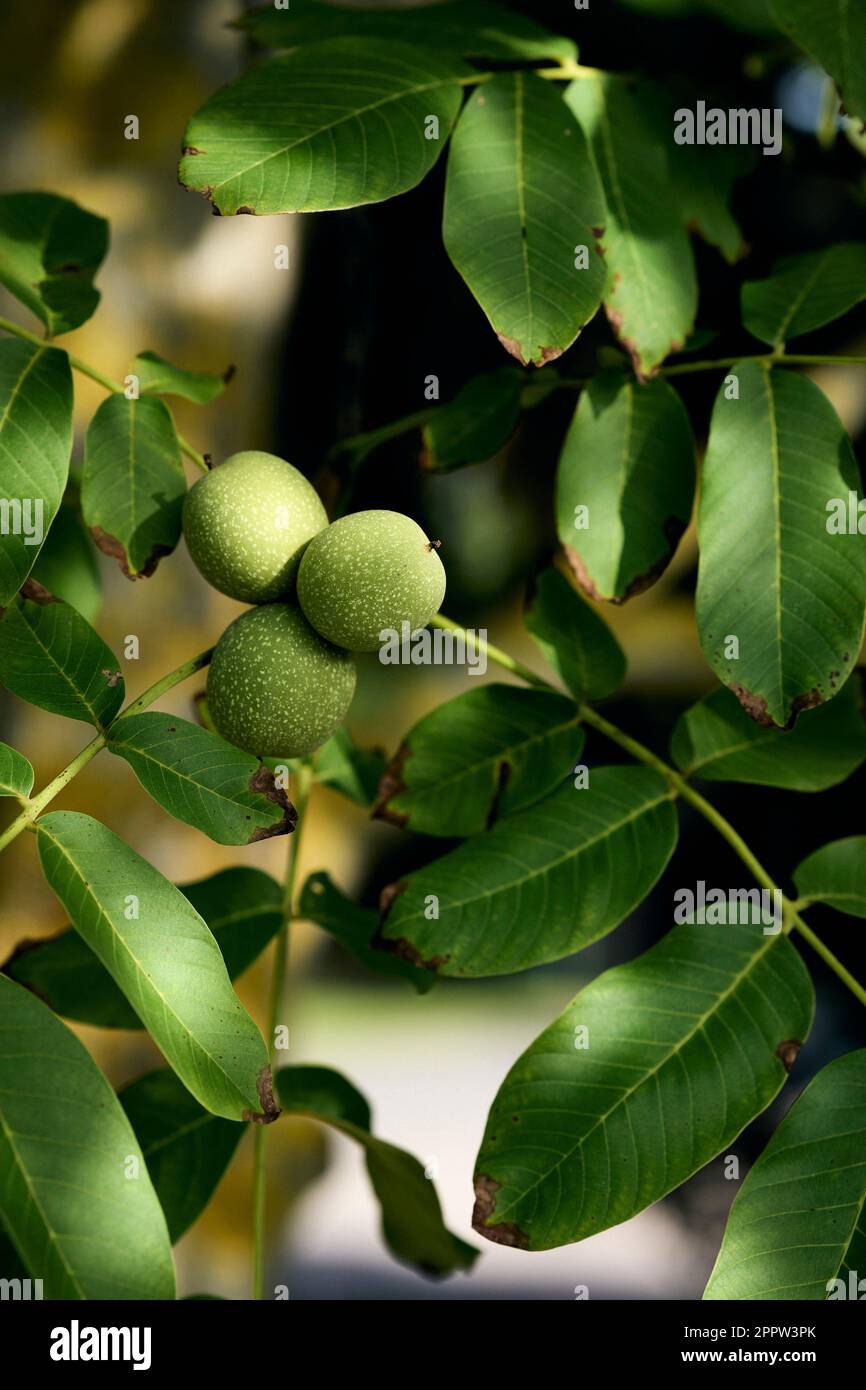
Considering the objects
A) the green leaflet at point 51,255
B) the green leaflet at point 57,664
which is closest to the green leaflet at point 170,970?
the green leaflet at point 57,664

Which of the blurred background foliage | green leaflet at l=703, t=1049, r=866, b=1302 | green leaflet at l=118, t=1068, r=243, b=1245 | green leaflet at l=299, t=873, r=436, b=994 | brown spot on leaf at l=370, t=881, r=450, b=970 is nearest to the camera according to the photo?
green leaflet at l=703, t=1049, r=866, b=1302

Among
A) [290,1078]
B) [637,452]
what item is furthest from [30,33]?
[290,1078]

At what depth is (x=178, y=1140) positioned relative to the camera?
36.5 inches

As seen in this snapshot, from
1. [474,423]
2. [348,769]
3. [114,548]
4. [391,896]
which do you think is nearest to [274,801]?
[391,896]

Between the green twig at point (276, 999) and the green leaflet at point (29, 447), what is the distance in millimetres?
302

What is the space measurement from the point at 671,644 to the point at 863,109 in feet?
2.04

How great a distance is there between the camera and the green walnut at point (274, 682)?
2.49ft

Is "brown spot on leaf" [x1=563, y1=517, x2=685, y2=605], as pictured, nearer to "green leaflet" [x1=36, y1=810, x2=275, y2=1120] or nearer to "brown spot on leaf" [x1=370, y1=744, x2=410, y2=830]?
"brown spot on leaf" [x1=370, y1=744, x2=410, y2=830]

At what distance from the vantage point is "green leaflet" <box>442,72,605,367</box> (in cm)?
74

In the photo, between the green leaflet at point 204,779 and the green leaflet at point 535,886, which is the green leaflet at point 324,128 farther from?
the green leaflet at point 535,886

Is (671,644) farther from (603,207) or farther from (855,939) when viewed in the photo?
(603,207)

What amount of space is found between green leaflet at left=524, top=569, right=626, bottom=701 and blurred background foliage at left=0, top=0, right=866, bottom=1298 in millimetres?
241

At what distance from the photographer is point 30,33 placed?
1.15 meters

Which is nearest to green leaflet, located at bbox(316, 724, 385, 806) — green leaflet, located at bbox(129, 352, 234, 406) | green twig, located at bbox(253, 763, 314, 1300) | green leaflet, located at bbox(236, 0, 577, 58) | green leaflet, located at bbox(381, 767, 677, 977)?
green twig, located at bbox(253, 763, 314, 1300)
